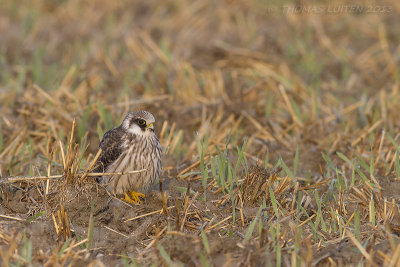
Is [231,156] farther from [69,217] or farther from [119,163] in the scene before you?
[69,217]

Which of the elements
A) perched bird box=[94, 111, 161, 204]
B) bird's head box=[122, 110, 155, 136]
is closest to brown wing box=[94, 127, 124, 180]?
perched bird box=[94, 111, 161, 204]

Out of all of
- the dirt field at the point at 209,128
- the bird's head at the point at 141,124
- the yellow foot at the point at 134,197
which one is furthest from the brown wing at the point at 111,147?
the yellow foot at the point at 134,197

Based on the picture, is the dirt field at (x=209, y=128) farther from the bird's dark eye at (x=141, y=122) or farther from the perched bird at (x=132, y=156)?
the bird's dark eye at (x=141, y=122)

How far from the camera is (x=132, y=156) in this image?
20.3 ft

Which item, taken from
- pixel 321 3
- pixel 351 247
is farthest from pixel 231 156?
pixel 321 3

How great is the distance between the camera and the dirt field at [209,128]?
16.7ft

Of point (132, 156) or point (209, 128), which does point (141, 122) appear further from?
point (209, 128)

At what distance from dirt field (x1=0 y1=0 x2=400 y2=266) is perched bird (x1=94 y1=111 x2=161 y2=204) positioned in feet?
0.68

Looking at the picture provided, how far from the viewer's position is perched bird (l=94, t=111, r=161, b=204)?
6109mm

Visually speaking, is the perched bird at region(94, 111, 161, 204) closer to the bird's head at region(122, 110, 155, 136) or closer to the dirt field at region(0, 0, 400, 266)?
the bird's head at region(122, 110, 155, 136)

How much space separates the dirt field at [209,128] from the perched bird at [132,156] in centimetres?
21

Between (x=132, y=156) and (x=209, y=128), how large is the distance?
193 cm

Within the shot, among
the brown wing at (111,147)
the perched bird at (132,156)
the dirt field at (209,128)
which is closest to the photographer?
the dirt field at (209,128)

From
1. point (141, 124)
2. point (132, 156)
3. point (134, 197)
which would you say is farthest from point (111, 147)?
point (134, 197)
